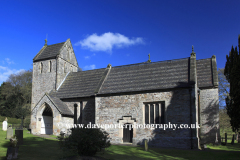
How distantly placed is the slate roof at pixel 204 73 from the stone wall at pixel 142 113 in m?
4.15

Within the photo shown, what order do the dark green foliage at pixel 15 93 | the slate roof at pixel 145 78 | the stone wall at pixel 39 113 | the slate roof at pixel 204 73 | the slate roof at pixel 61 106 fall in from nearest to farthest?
the slate roof at pixel 145 78
the slate roof at pixel 204 73
the stone wall at pixel 39 113
the slate roof at pixel 61 106
the dark green foliage at pixel 15 93

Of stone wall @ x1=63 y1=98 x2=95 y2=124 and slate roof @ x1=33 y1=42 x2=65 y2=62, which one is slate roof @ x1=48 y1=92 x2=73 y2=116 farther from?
slate roof @ x1=33 y1=42 x2=65 y2=62

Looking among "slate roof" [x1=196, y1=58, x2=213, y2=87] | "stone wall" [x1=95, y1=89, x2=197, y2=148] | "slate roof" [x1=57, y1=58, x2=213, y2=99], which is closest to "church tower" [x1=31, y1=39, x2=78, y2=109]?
"slate roof" [x1=57, y1=58, x2=213, y2=99]

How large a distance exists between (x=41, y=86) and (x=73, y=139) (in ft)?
70.4

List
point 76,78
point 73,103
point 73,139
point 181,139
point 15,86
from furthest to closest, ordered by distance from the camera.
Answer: point 15,86, point 76,78, point 73,103, point 181,139, point 73,139

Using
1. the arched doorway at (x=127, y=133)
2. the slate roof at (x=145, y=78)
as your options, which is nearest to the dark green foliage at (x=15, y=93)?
the slate roof at (x=145, y=78)

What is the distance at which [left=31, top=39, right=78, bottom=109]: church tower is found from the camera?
30250 millimetres

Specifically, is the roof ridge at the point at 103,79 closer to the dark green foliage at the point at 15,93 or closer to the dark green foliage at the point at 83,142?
the dark green foliage at the point at 83,142

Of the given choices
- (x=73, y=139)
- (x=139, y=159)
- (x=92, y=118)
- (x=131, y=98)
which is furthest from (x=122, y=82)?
(x=73, y=139)

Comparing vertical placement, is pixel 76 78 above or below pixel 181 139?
above

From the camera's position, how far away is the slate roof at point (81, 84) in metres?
26.3

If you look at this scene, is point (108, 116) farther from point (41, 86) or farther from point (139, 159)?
point (41, 86)

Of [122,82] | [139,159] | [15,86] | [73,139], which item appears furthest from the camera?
[15,86]

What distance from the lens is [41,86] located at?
3098 cm
